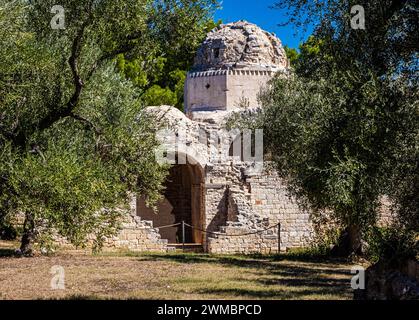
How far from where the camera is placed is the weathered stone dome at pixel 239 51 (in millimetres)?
25734

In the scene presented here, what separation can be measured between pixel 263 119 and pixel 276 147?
813mm

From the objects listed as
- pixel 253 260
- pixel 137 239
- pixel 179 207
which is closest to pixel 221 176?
pixel 137 239

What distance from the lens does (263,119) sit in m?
17.6

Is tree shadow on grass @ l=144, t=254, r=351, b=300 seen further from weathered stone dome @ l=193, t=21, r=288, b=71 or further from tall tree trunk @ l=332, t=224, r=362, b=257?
weathered stone dome @ l=193, t=21, r=288, b=71

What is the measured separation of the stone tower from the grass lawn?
10.6 metres

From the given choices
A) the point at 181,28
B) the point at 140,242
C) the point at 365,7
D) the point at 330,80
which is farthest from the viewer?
the point at 140,242

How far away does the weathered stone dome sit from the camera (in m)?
25.7

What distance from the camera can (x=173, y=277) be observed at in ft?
37.2

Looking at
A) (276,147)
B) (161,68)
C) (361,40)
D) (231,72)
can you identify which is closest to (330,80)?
(361,40)

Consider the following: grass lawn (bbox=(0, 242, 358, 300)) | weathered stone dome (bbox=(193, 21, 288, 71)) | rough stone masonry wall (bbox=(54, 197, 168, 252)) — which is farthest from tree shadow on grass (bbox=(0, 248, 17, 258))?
weathered stone dome (bbox=(193, 21, 288, 71))

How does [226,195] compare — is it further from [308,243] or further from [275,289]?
[275,289]

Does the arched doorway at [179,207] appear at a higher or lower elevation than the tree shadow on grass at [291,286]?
higher

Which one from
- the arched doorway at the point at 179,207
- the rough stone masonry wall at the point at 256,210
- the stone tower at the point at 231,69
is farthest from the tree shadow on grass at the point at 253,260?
the stone tower at the point at 231,69

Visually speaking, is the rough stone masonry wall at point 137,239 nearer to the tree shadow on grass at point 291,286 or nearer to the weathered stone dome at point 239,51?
the tree shadow on grass at point 291,286
